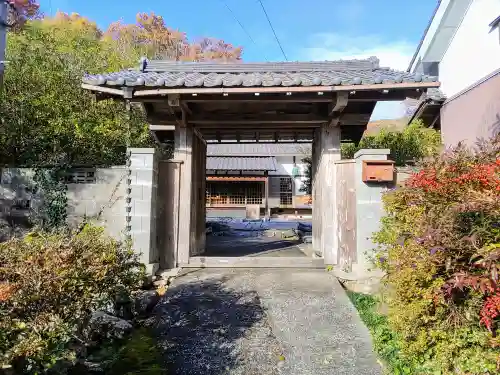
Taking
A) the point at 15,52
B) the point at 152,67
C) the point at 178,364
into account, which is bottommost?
the point at 178,364

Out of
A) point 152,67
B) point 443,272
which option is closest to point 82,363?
point 443,272

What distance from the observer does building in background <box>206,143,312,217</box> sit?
24.3 m

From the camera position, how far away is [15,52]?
9477mm

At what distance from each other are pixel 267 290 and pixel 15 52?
898cm

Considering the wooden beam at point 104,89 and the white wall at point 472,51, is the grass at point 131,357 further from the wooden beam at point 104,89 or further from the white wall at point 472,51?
the white wall at point 472,51

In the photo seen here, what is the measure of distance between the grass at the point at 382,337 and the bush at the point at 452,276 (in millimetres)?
171

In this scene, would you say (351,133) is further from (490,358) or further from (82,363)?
(82,363)

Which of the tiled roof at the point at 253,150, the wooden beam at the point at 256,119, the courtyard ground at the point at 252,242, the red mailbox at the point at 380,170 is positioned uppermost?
the tiled roof at the point at 253,150

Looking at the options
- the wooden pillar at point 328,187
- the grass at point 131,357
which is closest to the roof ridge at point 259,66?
the wooden pillar at point 328,187

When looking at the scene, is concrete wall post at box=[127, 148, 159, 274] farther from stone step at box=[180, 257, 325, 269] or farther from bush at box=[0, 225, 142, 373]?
bush at box=[0, 225, 142, 373]

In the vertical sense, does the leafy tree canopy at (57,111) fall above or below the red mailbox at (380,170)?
above

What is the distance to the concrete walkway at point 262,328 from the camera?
10.6 feet

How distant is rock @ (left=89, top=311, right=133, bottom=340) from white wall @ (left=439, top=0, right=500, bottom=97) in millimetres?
8601

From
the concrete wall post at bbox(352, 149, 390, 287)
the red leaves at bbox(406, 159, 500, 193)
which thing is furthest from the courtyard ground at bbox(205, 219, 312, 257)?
the red leaves at bbox(406, 159, 500, 193)
